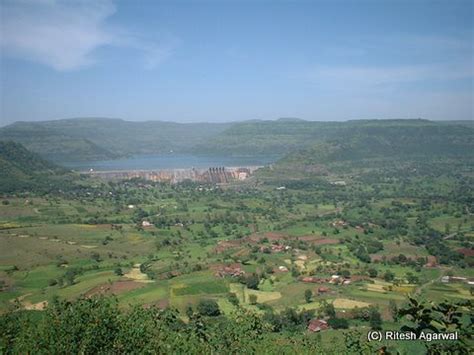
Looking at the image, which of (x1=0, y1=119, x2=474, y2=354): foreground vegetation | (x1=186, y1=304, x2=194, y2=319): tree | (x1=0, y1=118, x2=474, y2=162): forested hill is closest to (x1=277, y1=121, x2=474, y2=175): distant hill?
(x1=0, y1=118, x2=474, y2=162): forested hill

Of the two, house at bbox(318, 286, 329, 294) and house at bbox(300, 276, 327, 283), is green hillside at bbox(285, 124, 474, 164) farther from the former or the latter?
house at bbox(318, 286, 329, 294)

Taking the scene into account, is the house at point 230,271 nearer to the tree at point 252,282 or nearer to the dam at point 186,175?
the tree at point 252,282

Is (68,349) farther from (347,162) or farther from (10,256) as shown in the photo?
(347,162)

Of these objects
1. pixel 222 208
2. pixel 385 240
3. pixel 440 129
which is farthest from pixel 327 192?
pixel 440 129

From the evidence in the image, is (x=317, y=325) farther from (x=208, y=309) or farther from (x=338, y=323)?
(x=208, y=309)

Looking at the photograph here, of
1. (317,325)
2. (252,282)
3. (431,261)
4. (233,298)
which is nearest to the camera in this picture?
(317,325)

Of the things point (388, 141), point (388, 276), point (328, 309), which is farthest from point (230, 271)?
point (388, 141)

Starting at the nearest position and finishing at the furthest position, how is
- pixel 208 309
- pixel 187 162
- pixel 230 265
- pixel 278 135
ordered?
pixel 208 309, pixel 230 265, pixel 187 162, pixel 278 135
